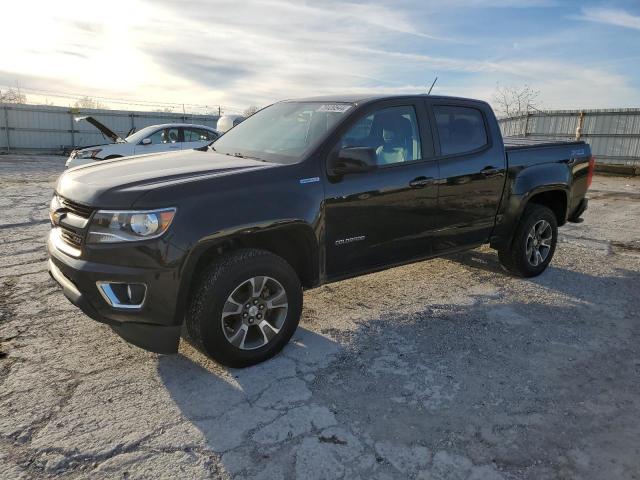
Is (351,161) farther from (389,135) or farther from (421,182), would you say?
(421,182)

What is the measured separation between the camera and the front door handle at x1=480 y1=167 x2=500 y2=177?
471 centimetres

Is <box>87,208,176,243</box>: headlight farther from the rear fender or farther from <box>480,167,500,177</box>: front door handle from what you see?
the rear fender

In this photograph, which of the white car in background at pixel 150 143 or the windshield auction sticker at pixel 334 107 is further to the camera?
the white car in background at pixel 150 143

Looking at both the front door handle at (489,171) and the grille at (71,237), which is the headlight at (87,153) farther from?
the front door handle at (489,171)

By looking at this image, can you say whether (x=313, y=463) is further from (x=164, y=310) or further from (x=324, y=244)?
(x=324, y=244)

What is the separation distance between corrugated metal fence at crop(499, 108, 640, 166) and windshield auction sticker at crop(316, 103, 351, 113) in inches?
690

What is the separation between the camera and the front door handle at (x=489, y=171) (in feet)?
15.5

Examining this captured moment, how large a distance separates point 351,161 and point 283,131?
0.88 meters

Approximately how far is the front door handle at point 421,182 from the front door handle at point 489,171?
2.44 ft

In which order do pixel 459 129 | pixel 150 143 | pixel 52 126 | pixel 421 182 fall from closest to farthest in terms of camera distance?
pixel 421 182, pixel 459 129, pixel 150 143, pixel 52 126

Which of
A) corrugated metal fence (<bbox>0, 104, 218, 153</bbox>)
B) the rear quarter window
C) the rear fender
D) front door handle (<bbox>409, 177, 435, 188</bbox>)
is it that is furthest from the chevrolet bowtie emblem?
corrugated metal fence (<bbox>0, 104, 218, 153</bbox>)

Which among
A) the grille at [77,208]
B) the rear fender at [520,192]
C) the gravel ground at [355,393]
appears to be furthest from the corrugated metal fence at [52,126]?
the rear fender at [520,192]

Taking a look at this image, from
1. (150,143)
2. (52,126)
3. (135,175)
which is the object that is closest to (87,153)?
(150,143)

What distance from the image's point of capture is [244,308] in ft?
10.9
